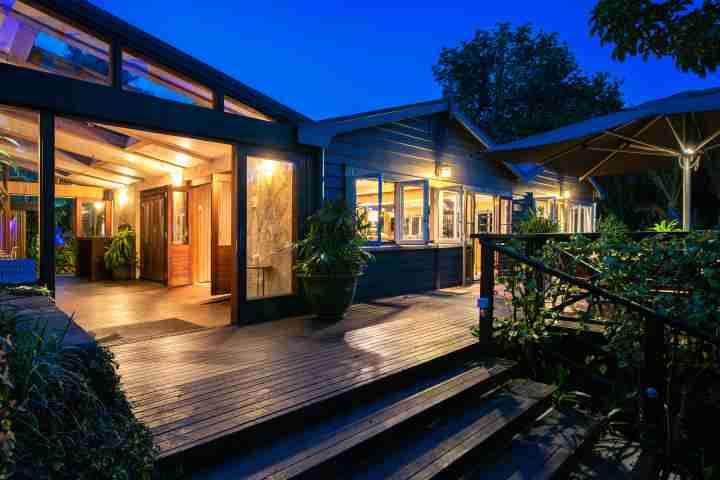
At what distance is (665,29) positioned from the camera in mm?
3570

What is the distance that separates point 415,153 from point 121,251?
21.2ft

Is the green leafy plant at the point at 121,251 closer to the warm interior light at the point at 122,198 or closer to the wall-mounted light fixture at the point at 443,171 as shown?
the warm interior light at the point at 122,198

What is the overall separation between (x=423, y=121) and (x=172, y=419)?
247 inches

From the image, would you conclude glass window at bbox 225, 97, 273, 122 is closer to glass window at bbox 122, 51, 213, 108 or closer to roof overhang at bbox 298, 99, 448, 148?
glass window at bbox 122, 51, 213, 108

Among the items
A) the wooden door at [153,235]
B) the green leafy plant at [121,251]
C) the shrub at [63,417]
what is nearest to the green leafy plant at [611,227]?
the shrub at [63,417]

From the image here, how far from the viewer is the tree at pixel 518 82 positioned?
62.8 feet

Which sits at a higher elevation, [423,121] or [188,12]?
[188,12]

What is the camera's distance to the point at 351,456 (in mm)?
2340

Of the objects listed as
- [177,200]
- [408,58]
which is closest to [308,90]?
[408,58]

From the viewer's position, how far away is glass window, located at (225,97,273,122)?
4855mm

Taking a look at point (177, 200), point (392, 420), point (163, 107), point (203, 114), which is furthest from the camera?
point (177, 200)

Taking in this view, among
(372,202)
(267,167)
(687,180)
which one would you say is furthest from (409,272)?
(687,180)

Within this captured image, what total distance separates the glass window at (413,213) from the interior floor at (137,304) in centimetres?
294

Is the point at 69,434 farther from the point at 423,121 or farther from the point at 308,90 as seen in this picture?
the point at 308,90
